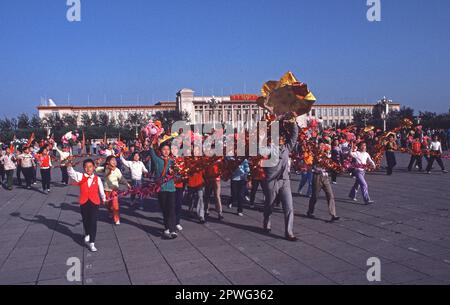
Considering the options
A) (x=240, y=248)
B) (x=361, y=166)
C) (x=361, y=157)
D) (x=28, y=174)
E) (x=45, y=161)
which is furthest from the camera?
(x=28, y=174)

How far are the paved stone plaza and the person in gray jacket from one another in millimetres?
465

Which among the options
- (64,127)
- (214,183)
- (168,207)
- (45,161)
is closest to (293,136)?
(214,183)

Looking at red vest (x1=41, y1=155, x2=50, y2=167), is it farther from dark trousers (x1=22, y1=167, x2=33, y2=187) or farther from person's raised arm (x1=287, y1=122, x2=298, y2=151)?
person's raised arm (x1=287, y1=122, x2=298, y2=151)

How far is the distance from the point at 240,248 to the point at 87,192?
2882mm

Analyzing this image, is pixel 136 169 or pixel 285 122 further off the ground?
pixel 285 122

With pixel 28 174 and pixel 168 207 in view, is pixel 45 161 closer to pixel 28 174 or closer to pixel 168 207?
pixel 28 174

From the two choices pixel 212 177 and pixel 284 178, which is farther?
pixel 212 177

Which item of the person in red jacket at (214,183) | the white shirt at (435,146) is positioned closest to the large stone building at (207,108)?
the white shirt at (435,146)

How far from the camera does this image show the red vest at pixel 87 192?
683 centimetres

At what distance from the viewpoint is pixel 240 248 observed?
650 centimetres

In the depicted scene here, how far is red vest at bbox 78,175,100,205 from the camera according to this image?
683 cm

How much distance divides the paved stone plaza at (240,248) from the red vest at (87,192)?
841 millimetres

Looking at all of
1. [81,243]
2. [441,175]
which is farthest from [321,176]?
[441,175]

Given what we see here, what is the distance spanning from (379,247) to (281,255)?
165 centimetres
